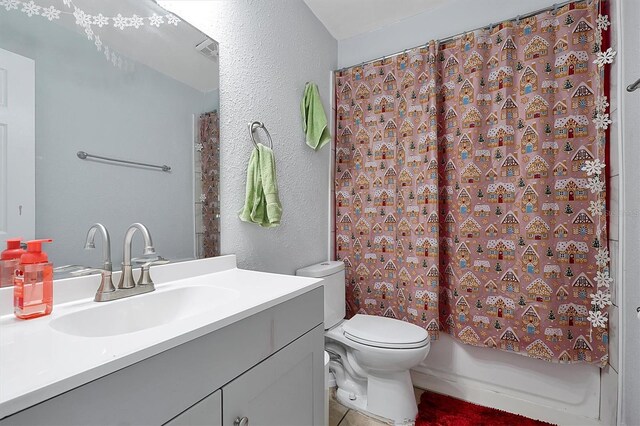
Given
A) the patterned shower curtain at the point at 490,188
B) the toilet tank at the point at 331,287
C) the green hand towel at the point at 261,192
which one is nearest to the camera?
the green hand towel at the point at 261,192

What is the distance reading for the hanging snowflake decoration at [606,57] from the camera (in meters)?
1.25

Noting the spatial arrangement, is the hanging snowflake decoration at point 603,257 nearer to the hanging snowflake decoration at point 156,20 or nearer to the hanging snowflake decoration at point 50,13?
the hanging snowflake decoration at point 156,20

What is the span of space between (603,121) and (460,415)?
1.60 m

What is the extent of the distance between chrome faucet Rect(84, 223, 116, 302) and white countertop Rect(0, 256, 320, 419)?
40mm

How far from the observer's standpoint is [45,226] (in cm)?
76

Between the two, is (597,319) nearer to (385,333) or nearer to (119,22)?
(385,333)

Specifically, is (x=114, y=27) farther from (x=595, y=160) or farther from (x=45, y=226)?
(x=595, y=160)

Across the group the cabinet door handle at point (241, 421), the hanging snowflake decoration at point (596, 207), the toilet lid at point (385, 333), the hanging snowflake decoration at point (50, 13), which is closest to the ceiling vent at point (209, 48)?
the hanging snowflake decoration at point (50, 13)

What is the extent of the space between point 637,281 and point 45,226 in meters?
1.99

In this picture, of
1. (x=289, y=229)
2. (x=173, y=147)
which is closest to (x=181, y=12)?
(x=173, y=147)

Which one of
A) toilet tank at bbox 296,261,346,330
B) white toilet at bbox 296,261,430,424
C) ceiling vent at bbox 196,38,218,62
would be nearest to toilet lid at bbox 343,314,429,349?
white toilet at bbox 296,261,430,424

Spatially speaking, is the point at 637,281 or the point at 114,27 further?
the point at 637,281

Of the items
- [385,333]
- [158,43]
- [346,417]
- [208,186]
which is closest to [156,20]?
[158,43]

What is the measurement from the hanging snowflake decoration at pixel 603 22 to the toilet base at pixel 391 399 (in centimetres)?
189
